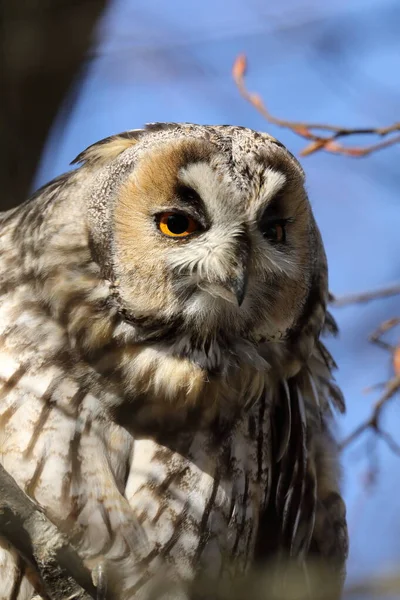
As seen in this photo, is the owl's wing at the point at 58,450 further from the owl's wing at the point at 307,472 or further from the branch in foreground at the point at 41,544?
the owl's wing at the point at 307,472

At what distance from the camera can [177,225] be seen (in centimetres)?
214

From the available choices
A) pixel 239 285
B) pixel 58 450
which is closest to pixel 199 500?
pixel 58 450

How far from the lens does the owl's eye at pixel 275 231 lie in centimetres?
224

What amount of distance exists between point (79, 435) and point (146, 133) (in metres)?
0.78

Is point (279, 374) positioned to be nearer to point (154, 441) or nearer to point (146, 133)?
point (154, 441)

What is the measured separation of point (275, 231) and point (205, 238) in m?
0.22

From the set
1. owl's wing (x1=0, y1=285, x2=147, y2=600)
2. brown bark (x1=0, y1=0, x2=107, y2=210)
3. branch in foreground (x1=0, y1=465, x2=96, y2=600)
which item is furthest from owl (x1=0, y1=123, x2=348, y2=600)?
brown bark (x1=0, y1=0, x2=107, y2=210)

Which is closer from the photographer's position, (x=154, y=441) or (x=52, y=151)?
(x=154, y=441)

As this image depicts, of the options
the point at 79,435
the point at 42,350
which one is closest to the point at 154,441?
the point at 79,435

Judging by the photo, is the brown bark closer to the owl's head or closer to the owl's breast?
the owl's head

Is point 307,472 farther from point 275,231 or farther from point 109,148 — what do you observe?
point 109,148

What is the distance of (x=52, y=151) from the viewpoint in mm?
3057

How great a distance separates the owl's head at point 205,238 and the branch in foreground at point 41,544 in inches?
23.4

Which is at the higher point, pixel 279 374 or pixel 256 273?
pixel 256 273
